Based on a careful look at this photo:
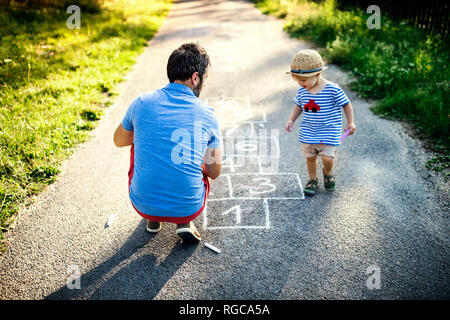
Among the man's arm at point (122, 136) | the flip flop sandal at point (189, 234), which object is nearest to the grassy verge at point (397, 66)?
the flip flop sandal at point (189, 234)

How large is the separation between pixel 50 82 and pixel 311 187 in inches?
183

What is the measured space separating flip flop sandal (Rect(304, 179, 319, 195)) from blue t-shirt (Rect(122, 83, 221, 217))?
4.15ft

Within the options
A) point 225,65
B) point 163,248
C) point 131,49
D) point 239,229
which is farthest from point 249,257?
point 131,49

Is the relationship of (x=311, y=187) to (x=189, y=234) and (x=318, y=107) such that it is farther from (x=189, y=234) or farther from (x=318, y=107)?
(x=189, y=234)

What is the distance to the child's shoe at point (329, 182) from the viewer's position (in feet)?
10.2

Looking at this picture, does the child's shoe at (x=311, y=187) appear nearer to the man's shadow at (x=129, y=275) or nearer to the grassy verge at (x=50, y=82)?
the man's shadow at (x=129, y=275)

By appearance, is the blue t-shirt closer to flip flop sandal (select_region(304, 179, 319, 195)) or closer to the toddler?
the toddler

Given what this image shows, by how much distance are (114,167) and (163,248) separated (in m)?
1.52

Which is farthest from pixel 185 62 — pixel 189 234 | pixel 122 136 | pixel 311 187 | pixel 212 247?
pixel 311 187

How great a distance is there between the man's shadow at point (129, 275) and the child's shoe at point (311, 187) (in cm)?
127

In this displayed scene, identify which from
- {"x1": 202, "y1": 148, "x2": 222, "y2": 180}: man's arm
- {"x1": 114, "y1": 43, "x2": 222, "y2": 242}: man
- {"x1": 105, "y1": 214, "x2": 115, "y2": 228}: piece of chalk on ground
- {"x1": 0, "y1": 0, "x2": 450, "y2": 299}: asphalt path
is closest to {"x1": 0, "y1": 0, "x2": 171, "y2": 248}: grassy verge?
{"x1": 0, "y1": 0, "x2": 450, "y2": 299}: asphalt path

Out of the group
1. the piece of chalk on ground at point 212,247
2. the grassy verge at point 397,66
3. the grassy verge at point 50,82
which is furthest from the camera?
the grassy verge at point 397,66

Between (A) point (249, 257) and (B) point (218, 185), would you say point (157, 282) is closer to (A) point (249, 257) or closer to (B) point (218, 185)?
(A) point (249, 257)
